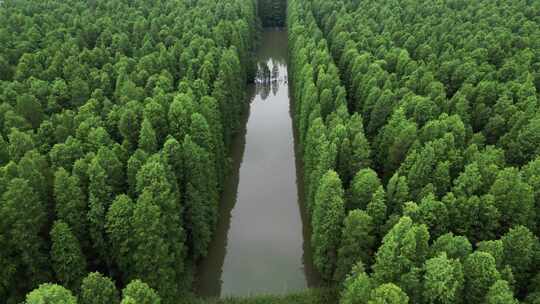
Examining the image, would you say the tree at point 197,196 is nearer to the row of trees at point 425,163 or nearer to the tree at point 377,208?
the row of trees at point 425,163

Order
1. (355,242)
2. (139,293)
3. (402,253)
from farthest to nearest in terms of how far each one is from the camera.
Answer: (355,242)
(402,253)
(139,293)

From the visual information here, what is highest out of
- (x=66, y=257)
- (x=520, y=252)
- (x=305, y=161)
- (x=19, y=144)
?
(x=305, y=161)

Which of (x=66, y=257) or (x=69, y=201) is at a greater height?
(x=69, y=201)

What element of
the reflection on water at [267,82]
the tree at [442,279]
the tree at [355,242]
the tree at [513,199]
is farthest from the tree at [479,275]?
the reflection on water at [267,82]

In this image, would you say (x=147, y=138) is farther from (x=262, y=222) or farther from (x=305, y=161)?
(x=305, y=161)

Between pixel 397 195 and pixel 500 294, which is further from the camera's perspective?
pixel 397 195

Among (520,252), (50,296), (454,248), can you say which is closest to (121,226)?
(50,296)

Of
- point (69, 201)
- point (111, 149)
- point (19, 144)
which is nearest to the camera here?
point (69, 201)

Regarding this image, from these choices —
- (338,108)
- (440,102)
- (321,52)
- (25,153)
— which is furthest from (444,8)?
(25,153)
